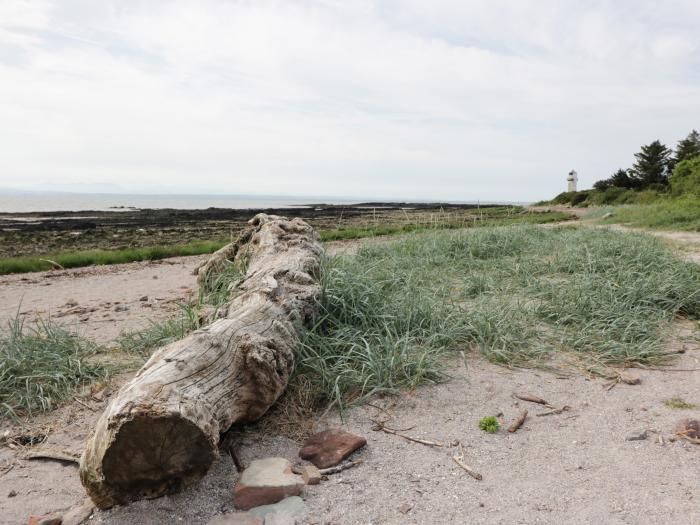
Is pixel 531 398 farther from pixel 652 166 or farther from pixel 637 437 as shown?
pixel 652 166

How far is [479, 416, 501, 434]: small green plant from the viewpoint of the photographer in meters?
2.86

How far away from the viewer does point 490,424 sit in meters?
2.89

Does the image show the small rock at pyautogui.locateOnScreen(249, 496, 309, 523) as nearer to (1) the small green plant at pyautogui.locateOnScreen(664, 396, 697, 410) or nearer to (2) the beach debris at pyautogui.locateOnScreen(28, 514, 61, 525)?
(2) the beach debris at pyautogui.locateOnScreen(28, 514, 61, 525)

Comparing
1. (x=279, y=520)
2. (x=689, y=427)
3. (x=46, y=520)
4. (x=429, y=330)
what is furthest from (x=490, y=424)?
(x=46, y=520)

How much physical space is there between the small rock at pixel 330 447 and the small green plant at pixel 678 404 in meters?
1.82

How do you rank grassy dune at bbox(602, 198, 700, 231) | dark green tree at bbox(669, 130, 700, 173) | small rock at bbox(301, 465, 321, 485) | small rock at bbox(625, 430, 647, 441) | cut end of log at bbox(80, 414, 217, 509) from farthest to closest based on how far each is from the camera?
dark green tree at bbox(669, 130, 700, 173)
grassy dune at bbox(602, 198, 700, 231)
small rock at bbox(625, 430, 647, 441)
small rock at bbox(301, 465, 321, 485)
cut end of log at bbox(80, 414, 217, 509)

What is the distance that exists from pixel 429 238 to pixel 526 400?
5.17 meters

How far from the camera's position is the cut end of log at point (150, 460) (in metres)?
2.15

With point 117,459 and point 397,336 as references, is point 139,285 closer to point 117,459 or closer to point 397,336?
point 397,336

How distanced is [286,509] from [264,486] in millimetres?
137

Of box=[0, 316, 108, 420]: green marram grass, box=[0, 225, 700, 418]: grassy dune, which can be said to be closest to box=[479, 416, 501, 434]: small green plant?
box=[0, 225, 700, 418]: grassy dune

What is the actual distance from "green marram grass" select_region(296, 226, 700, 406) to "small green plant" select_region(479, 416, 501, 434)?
0.53 m

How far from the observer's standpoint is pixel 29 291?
7.76 meters

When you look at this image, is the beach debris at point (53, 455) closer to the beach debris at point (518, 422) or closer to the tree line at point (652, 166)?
the beach debris at point (518, 422)
